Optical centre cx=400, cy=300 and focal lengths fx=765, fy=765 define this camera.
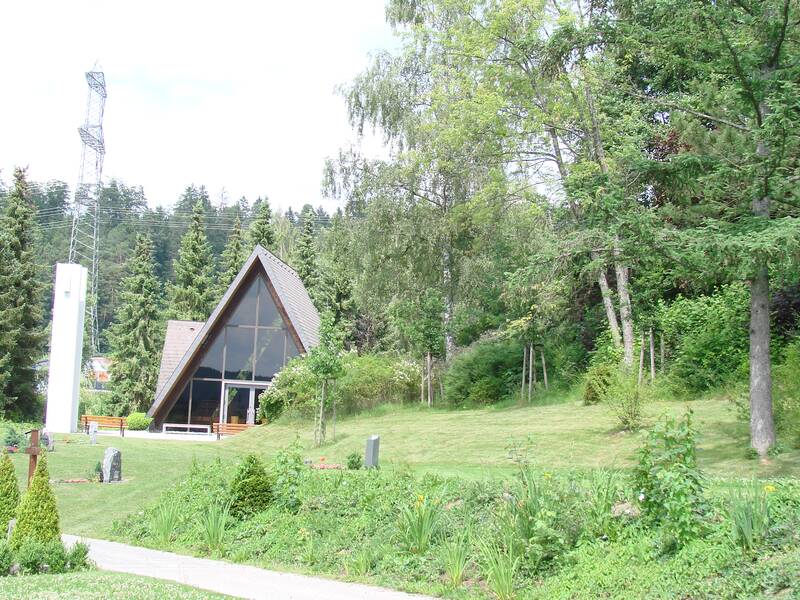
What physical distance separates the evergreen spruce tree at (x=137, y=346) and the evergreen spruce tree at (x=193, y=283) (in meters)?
2.10

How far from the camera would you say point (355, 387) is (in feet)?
84.1

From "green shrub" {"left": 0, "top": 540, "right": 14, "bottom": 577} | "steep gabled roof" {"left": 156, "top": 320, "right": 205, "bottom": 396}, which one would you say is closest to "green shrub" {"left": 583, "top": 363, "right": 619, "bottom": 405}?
"green shrub" {"left": 0, "top": 540, "right": 14, "bottom": 577}

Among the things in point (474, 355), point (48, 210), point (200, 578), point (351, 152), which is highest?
point (48, 210)

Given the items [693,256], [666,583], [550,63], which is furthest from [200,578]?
[550,63]

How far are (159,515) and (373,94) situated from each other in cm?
2132

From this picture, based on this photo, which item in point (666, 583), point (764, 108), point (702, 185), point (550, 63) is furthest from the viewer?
point (550, 63)

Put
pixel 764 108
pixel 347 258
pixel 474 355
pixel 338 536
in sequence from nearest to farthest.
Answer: pixel 338 536, pixel 764 108, pixel 474 355, pixel 347 258

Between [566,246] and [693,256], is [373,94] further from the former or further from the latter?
[693,256]

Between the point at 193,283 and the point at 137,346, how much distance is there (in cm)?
590

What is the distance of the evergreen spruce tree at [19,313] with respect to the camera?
31125mm

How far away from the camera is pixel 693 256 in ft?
36.1

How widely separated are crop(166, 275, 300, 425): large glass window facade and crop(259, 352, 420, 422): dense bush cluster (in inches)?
88.4

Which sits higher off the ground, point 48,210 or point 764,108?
point 48,210

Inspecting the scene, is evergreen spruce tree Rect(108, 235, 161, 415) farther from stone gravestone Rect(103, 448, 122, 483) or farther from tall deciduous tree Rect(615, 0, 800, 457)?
tall deciduous tree Rect(615, 0, 800, 457)
